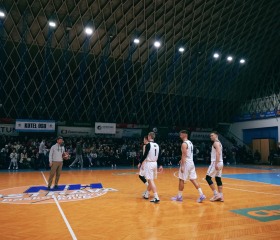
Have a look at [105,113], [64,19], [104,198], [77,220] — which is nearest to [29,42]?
[64,19]

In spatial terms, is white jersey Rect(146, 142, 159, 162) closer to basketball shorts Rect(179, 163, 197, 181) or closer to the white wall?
basketball shorts Rect(179, 163, 197, 181)

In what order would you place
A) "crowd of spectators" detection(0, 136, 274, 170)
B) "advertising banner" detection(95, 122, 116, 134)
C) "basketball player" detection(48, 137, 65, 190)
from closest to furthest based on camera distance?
"basketball player" detection(48, 137, 65, 190) → "crowd of spectators" detection(0, 136, 274, 170) → "advertising banner" detection(95, 122, 116, 134)

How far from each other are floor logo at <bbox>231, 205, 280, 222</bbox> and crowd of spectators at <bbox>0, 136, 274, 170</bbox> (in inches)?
573

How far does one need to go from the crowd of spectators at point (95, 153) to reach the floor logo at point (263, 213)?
14.6 meters

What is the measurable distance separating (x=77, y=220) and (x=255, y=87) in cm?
3012

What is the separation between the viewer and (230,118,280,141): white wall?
89.4 feet

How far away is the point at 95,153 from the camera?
21266 millimetres

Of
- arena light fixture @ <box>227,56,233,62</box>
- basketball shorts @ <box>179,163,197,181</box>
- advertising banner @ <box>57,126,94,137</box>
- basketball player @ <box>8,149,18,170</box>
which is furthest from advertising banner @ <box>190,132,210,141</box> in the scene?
basketball shorts @ <box>179,163,197,181</box>

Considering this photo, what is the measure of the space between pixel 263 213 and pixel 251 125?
26187mm

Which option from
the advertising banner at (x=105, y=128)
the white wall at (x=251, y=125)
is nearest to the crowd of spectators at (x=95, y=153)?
the advertising banner at (x=105, y=128)

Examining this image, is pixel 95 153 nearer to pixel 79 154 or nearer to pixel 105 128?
pixel 79 154

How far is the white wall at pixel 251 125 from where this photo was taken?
27241 millimetres

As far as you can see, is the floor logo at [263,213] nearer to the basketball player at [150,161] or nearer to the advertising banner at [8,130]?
the basketball player at [150,161]

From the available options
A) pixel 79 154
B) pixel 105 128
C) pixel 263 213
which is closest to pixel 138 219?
pixel 263 213
